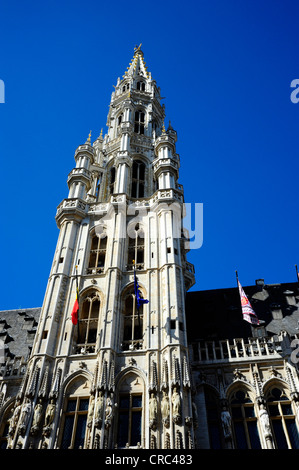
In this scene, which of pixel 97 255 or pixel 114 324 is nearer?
pixel 114 324

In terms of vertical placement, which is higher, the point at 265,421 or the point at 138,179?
the point at 138,179

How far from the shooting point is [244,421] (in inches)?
881

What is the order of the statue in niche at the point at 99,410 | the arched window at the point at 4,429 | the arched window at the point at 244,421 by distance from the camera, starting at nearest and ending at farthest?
1. the statue in niche at the point at 99,410
2. the arched window at the point at 244,421
3. the arched window at the point at 4,429

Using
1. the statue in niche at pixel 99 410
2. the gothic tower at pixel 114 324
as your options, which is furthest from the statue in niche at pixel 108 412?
the statue in niche at pixel 99 410

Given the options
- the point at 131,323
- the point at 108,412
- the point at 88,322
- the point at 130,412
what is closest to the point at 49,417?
the point at 108,412

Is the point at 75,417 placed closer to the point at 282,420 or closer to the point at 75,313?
the point at 75,313

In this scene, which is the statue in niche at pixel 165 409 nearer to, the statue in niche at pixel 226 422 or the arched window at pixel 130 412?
the arched window at pixel 130 412

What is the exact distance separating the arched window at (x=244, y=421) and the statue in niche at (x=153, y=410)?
4.87 meters

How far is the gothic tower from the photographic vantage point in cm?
2034

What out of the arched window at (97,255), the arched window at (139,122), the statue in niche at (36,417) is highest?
the arched window at (139,122)

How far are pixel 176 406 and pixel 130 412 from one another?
265 cm

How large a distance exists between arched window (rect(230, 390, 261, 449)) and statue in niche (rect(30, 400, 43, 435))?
32.4 feet

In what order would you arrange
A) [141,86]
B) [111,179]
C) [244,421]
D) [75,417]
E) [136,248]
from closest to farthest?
1. [75,417]
2. [244,421]
3. [136,248]
4. [111,179]
5. [141,86]

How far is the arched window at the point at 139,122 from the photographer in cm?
4512
